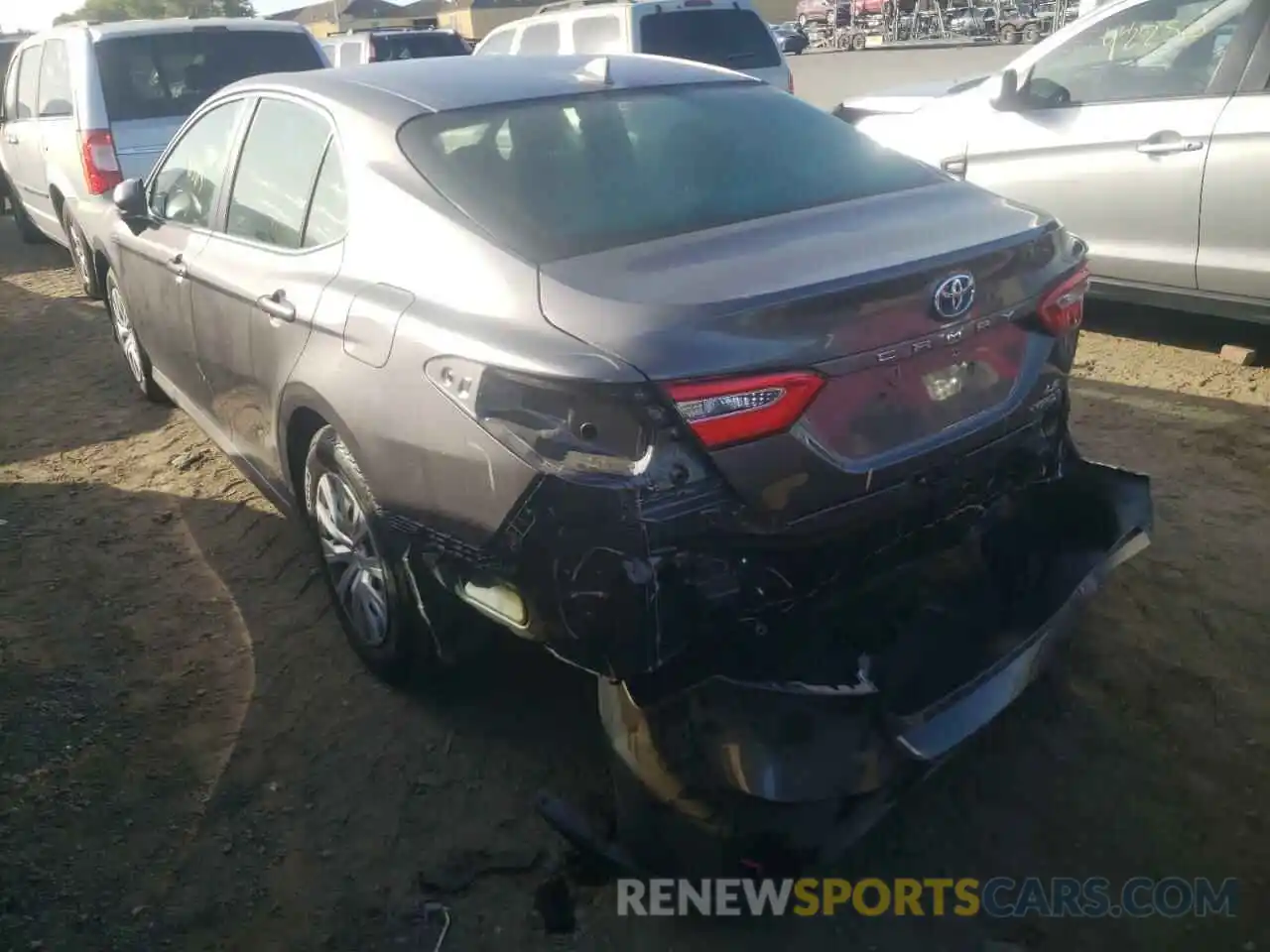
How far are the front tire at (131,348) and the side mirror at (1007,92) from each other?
4.52 metres

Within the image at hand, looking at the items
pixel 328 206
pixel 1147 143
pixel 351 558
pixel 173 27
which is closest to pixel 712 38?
pixel 173 27

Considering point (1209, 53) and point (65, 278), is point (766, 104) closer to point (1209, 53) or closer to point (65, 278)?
point (1209, 53)

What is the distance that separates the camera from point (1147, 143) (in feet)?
17.5

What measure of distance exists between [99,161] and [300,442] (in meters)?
5.07

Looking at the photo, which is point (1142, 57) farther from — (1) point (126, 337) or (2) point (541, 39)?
(2) point (541, 39)

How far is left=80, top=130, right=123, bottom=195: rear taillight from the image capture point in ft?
24.1

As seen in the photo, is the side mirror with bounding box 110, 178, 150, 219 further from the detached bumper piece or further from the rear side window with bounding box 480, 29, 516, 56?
the rear side window with bounding box 480, 29, 516, 56

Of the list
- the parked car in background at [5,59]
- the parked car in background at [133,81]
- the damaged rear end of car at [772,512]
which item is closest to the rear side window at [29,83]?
the parked car in background at [133,81]

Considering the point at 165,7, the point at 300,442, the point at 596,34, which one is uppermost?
the point at 165,7

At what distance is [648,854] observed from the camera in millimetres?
2373

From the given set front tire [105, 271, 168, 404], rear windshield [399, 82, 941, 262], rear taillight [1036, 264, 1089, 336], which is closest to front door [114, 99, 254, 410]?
front tire [105, 271, 168, 404]

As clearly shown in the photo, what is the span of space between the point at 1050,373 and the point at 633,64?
1.75m

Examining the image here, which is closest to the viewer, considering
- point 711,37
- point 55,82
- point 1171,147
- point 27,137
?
point 1171,147

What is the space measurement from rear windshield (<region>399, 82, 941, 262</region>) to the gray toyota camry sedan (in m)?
0.01
